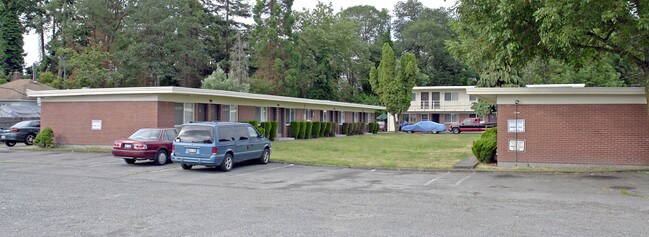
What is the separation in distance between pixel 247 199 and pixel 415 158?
11.4 meters

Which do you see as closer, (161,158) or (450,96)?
(161,158)

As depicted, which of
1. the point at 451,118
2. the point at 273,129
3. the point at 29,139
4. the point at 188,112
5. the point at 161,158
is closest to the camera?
the point at 161,158

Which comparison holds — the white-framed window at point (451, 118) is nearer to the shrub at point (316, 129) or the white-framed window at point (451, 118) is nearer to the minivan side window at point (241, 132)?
the shrub at point (316, 129)

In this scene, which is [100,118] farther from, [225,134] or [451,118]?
[451,118]

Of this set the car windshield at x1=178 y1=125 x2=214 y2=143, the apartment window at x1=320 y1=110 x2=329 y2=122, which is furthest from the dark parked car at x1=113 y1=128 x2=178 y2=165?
the apartment window at x1=320 y1=110 x2=329 y2=122

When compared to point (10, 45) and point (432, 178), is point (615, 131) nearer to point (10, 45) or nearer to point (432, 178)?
point (432, 178)

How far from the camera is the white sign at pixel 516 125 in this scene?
55.4ft

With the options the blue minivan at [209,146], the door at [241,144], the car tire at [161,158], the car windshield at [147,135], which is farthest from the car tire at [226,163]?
the car windshield at [147,135]

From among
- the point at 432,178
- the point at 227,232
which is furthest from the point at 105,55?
the point at 227,232

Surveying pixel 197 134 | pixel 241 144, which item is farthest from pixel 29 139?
pixel 241 144

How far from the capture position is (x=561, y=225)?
8102mm

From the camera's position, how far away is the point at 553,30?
1279 centimetres

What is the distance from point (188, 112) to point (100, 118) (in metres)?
3.96

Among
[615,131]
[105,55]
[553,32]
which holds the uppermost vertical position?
[105,55]
